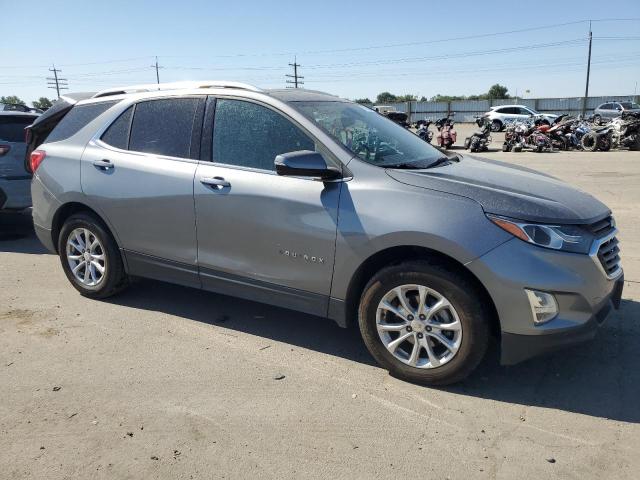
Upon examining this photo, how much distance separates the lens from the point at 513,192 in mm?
3328

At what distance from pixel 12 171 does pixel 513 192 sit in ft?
20.9

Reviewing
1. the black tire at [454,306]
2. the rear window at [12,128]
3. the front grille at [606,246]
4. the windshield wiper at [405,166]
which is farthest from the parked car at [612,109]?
the black tire at [454,306]

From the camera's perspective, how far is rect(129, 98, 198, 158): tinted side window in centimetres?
424

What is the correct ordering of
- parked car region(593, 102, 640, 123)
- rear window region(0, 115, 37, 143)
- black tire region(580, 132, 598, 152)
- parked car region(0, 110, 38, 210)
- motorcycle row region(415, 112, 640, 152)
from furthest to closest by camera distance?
1. parked car region(593, 102, 640, 123)
2. black tire region(580, 132, 598, 152)
3. motorcycle row region(415, 112, 640, 152)
4. rear window region(0, 115, 37, 143)
5. parked car region(0, 110, 38, 210)

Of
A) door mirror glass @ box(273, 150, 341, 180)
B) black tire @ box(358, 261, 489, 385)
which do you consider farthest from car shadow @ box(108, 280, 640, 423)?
door mirror glass @ box(273, 150, 341, 180)

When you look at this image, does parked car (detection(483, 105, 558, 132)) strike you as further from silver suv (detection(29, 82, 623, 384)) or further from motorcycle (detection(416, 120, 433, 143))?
silver suv (detection(29, 82, 623, 384))

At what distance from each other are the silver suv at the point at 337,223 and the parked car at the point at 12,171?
2.62 metres

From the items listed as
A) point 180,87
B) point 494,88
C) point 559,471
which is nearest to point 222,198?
point 180,87

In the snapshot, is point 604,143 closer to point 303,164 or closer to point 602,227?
point 602,227

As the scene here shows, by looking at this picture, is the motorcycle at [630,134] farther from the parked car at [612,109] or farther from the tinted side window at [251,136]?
the tinted side window at [251,136]

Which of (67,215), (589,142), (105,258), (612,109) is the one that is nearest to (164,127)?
(105,258)

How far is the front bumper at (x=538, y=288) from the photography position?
9.84 feet

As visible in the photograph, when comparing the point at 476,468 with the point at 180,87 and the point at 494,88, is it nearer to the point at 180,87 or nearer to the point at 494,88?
the point at 180,87

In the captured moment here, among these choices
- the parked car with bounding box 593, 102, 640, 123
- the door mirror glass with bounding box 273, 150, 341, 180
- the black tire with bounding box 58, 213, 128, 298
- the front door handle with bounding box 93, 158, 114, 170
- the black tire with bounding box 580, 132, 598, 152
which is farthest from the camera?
the parked car with bounding box 593, 102, 640, 123
